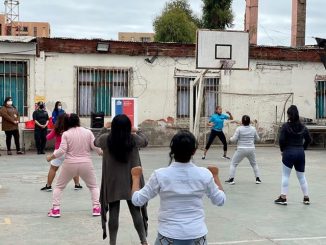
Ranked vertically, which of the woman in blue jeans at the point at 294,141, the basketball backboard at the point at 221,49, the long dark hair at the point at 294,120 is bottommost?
the woman in blue jeans at the point at 294,141

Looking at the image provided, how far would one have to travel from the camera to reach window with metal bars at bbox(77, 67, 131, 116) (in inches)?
740

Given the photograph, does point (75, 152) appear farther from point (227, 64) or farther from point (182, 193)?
point (227, 64)

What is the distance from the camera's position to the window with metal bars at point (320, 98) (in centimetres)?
2150

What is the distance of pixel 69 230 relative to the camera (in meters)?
6.99

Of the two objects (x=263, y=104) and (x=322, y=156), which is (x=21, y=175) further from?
(x=263, y=104)

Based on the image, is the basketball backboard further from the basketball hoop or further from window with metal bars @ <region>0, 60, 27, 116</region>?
window with metal bars @ <region>0, 60, 27, 116</region>

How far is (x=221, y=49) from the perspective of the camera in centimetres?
1728

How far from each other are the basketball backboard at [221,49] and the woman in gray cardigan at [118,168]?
11556mm

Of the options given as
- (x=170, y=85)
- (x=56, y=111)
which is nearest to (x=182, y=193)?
(x=56, y=111)

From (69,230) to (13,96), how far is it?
38.9ft

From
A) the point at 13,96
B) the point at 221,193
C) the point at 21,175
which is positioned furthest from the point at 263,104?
the point at 221,193

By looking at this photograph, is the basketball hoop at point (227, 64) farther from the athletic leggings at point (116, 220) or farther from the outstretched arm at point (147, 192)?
the outstretched arm at point (147, 192)

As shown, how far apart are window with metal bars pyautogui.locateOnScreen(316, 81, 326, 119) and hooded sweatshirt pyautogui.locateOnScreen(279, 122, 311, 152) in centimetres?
1341

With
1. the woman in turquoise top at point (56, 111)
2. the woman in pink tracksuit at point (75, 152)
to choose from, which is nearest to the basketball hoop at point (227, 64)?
the woman in turquoise top at point (56, 111)
